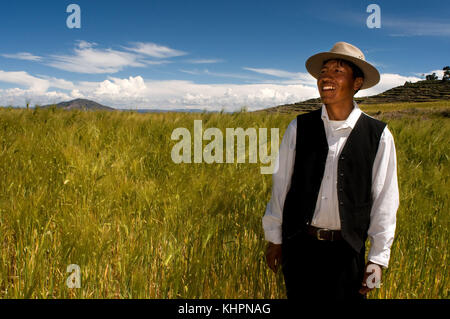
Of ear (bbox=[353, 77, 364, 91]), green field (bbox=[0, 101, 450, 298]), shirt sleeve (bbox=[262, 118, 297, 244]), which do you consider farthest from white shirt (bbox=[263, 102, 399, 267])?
green field (bbox=[0, 101, 450, 298])

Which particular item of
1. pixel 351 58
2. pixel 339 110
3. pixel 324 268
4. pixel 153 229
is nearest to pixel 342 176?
pixel 339 110

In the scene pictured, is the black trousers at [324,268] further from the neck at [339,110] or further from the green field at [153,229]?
the neck at [339,110]

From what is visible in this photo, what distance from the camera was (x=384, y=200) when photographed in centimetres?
136

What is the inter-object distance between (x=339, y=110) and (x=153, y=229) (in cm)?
117

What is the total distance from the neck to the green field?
0.81 m

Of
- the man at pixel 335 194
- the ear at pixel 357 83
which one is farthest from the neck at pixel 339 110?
the ear at pixel 357 83

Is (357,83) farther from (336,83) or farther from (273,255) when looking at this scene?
(273,255)

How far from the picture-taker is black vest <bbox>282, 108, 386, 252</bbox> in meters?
1.37

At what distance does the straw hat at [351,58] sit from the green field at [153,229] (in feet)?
3.11

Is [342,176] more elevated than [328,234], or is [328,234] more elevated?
[342,176]

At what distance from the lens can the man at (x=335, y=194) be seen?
137 centimetres

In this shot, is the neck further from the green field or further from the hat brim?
the green field
